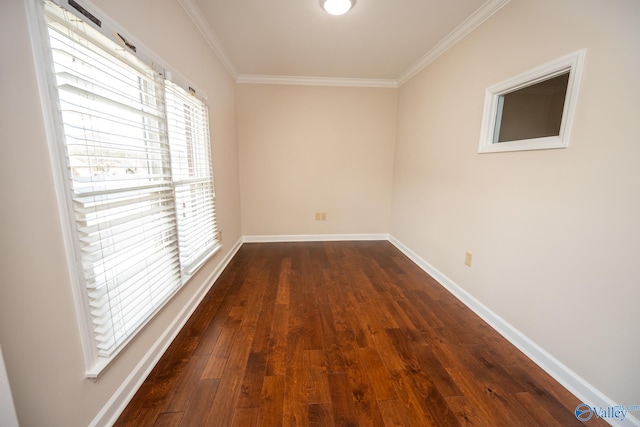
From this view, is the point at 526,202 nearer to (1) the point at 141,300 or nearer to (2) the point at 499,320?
(2) the point at 499,320

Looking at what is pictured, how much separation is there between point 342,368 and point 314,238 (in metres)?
2.56

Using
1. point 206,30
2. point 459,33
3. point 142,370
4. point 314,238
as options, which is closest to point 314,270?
point 314,238

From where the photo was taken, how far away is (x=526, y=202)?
62.6 inches

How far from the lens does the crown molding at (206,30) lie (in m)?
1.83

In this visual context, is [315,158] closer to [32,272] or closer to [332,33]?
[332,33]

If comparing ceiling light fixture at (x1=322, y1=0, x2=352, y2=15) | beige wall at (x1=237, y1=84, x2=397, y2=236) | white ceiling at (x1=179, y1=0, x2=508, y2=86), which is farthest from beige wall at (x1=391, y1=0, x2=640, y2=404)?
beige wall at (x1=237, y1=84, x2=397, y2=236)

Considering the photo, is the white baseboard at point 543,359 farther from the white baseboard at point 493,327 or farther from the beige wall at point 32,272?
the beige wall at point 32,272

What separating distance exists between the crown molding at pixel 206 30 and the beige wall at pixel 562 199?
2330 millimetres

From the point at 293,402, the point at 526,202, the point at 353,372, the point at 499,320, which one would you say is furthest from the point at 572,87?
the point at 293,402

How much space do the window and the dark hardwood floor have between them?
0.41 metres

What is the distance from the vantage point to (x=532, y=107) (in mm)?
1656

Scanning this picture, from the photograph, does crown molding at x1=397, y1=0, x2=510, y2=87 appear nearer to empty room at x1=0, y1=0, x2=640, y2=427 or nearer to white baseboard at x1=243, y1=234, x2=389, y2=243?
empty room at x1=0, y1=0, x2=640, y2=427

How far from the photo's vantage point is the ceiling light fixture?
1828mm

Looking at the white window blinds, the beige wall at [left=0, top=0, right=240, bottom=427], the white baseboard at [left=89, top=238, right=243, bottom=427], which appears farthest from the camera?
the white window blinds
